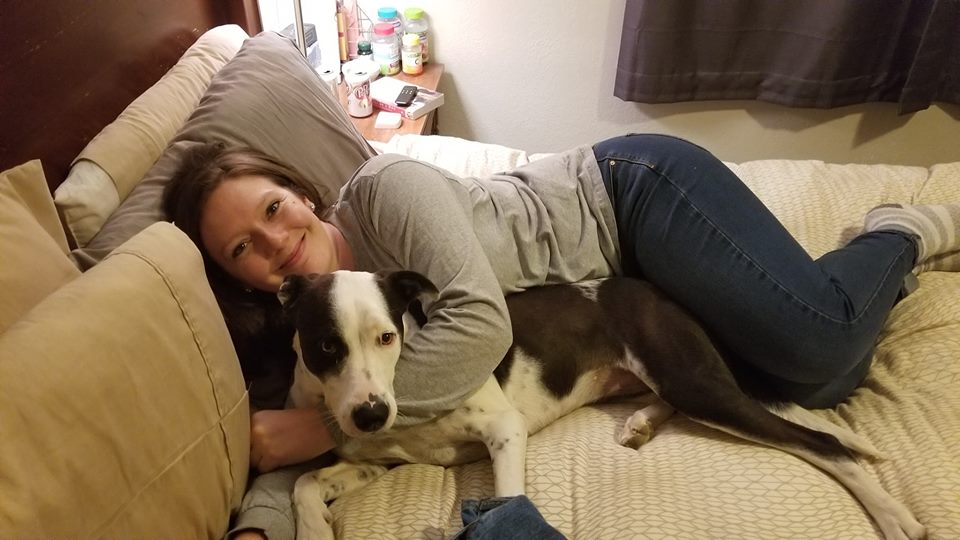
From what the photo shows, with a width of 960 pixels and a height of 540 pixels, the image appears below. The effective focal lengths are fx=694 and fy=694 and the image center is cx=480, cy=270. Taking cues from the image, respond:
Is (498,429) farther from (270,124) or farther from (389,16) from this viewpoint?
(389,16)

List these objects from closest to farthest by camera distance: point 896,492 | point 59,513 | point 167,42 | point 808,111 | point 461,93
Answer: point 59,513 → point 896,492 → point 167,42 → point 808,111 → point 461,93

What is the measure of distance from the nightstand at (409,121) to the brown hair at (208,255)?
0.96m

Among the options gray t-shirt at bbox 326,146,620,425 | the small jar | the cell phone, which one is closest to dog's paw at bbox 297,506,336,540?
gray t-shirt at bbox 326,146,620,425

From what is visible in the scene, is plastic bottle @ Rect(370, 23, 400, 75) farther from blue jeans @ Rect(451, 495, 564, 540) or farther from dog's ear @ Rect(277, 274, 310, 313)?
blue jeans @ Rect(451, 495, 564, 540)

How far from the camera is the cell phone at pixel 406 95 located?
2910 millimetres

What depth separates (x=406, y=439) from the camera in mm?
1436

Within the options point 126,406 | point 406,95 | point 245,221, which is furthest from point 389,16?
point 126,406

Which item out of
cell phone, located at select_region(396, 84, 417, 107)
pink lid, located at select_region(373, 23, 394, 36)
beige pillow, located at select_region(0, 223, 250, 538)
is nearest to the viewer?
beige pillow, located at select_region(0, 223, 250, 538)

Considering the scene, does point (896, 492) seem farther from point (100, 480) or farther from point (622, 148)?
point (100, 480)

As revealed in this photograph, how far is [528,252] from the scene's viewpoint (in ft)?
5.56

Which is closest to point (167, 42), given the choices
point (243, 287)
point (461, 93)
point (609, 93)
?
point (243, 287)

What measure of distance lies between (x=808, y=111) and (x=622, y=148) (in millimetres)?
1832

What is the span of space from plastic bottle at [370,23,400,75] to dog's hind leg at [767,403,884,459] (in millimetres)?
2316

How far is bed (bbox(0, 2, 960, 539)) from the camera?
34.7 inches
